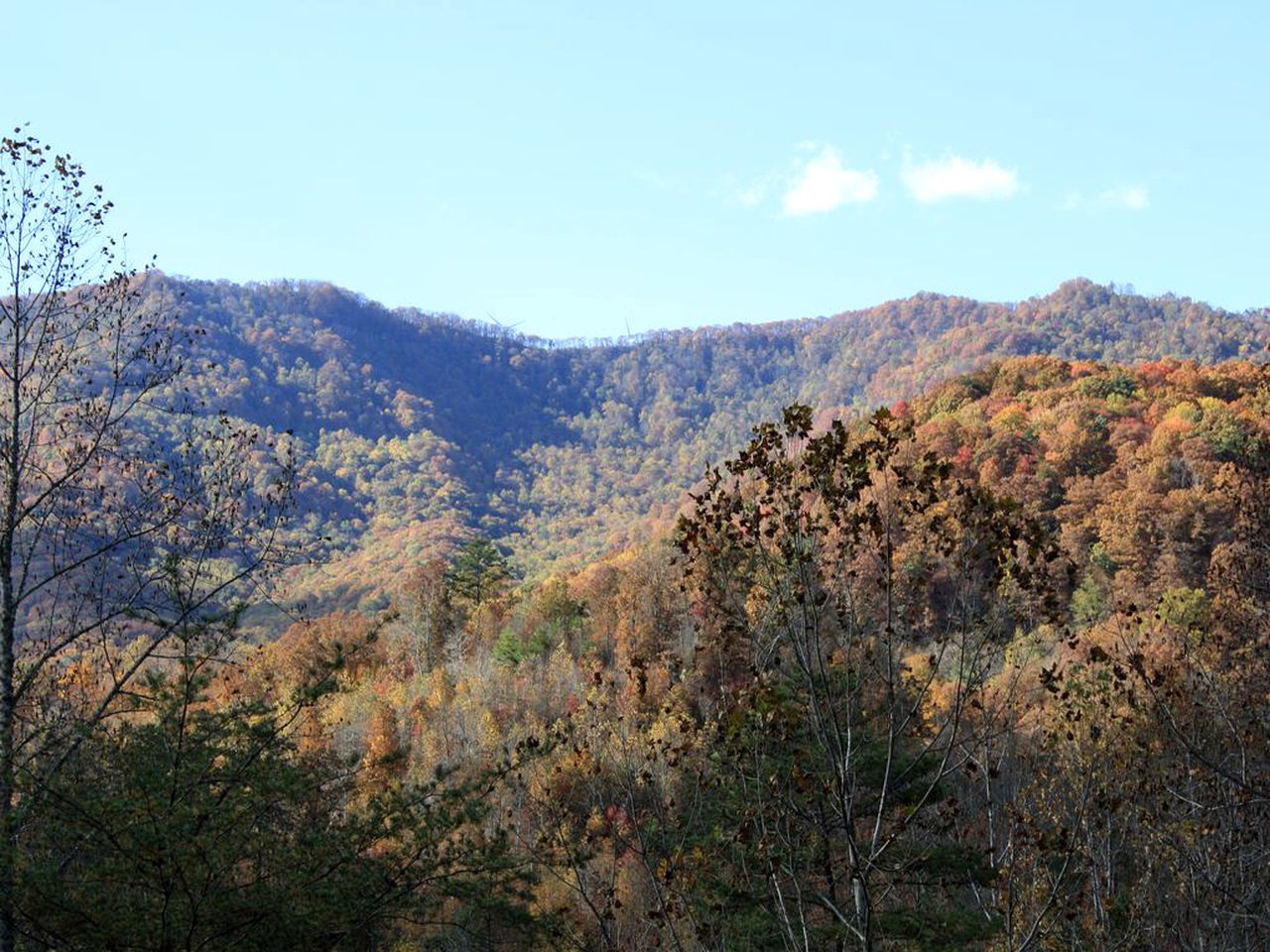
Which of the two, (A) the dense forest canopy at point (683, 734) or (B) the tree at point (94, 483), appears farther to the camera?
(B) the tree at point (94, 483)

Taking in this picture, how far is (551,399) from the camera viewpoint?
19450 centimetres

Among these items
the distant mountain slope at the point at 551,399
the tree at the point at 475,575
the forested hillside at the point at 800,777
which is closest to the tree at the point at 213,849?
the forested hillside at the point at 800,777

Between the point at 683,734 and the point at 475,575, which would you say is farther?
the point at 475,575

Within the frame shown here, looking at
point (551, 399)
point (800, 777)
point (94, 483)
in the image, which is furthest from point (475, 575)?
point (551, 399)

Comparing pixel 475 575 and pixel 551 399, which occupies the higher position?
pixel 551 399

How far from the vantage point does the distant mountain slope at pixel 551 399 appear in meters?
129

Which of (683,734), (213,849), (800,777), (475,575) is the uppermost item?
(800,777)

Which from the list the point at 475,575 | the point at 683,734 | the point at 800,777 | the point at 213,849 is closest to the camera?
the point at 800,777

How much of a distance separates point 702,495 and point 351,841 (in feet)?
16.3

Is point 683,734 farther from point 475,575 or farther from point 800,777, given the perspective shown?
point 475,575

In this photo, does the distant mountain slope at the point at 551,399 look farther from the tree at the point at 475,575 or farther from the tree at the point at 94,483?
the tree at the point at 94,483

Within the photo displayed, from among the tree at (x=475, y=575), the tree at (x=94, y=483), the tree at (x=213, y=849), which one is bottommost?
the tree at (x=475, y=575)

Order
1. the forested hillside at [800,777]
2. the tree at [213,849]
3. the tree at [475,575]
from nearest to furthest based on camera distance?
the forested hillside at [800,777] < the tree at [213,849] < the tree at [475,575]

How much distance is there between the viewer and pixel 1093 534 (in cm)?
4700
